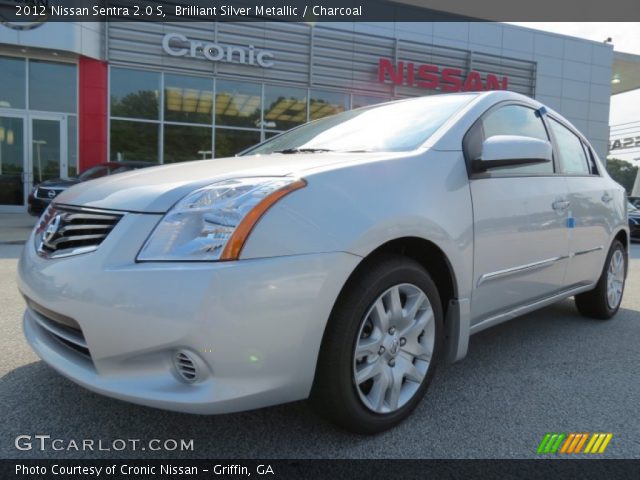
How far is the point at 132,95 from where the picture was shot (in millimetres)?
13219

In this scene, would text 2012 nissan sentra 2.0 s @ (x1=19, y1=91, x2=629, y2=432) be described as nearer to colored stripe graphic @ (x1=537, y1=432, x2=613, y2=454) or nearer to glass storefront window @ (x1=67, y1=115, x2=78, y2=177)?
colored stripe graphic @ (x1=537, y1=432, x2=613, y2=454)

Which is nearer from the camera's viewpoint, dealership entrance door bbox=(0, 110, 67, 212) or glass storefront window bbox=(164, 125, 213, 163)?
dealership entrance door bbox=(0, 110, 67, 212)

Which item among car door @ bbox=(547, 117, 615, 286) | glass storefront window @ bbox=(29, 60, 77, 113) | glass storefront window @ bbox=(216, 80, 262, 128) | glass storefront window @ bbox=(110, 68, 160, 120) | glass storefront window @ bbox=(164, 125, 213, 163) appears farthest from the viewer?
glass storefront window @ bbox=(216, 80, 262, 128)

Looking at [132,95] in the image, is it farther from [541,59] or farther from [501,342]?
[541,59]

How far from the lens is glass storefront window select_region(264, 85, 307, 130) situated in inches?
572

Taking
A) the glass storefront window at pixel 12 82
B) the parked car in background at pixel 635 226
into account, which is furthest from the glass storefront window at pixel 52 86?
the parked car in background at pixel 635 226

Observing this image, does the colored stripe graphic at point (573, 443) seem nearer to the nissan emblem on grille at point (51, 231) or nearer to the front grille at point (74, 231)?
the front grille at point (74, 231)

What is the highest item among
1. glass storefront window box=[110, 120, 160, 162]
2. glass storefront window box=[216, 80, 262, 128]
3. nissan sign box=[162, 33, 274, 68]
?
nissan sign box=[162, 33, 274, 68]

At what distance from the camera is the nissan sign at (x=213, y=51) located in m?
13.2

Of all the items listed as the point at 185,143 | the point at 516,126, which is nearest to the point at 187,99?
the point at 185,143

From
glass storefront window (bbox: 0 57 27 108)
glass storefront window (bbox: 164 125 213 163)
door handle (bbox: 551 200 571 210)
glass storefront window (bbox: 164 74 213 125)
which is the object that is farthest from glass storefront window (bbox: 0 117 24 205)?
door handle (bbox: 551 200 571 210)

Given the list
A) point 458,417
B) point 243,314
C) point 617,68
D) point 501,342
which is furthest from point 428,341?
point 617,68

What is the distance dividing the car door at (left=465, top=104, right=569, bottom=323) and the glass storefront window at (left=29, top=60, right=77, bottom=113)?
12.8 metres

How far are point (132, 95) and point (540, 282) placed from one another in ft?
41.9
